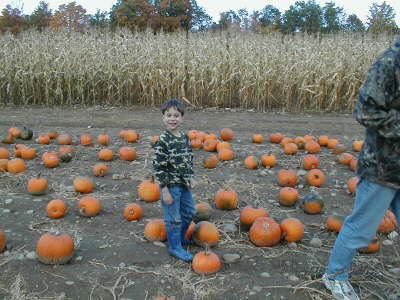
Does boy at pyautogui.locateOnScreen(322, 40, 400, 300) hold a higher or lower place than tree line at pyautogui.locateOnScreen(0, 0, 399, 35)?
lower

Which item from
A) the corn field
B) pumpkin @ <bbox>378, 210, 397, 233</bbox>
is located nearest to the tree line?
the corn field

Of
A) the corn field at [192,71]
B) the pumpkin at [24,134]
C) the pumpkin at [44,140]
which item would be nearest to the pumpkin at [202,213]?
the pumpkin at [44,140]

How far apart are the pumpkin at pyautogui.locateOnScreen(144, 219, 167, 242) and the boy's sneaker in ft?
4.86

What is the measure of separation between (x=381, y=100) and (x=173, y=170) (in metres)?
1.68

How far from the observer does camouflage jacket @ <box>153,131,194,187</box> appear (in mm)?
3303

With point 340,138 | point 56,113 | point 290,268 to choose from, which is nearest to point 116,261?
point 290,268

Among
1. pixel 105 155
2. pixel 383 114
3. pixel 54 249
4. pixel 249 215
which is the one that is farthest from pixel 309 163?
pixel 54 249

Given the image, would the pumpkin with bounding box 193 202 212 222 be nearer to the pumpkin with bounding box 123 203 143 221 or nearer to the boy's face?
→ the pumpkin with bounding box 123 203 143 221

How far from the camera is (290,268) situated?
3.31 m

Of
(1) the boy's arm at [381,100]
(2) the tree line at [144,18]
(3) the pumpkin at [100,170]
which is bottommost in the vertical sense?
(3) the pumpkin at [100,170]

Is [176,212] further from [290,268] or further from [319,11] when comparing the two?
[319,11]

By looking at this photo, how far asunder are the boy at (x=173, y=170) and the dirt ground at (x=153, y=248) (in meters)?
0.21

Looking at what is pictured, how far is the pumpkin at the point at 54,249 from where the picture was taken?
3221mm

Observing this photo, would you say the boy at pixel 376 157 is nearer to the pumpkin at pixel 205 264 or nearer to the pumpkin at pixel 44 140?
the pumpkin at pixel 205 264
